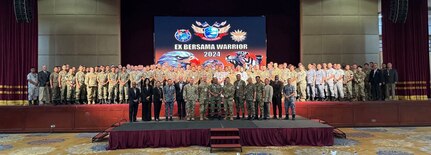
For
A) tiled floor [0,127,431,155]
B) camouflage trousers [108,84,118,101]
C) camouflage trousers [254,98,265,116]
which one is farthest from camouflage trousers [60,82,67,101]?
camouflage trousers [254,98,265,116]

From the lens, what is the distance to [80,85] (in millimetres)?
12188

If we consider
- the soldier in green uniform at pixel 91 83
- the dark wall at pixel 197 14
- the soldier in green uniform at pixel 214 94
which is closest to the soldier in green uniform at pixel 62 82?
the soldier in green uniform at pixel 91 83

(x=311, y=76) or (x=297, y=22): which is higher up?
(x=297, y=22)

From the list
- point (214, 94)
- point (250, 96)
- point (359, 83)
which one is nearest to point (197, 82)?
point (214, 94)

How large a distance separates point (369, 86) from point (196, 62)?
252 inches

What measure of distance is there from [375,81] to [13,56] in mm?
12442

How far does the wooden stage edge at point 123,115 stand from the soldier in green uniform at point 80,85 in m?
0.51

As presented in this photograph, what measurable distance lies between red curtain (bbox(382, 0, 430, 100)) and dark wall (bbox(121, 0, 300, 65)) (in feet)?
12.2

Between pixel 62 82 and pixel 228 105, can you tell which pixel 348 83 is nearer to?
pixel 228 105

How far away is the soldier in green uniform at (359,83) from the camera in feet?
41.4

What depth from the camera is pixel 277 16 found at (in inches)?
597

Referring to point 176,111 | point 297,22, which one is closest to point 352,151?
point 176,111

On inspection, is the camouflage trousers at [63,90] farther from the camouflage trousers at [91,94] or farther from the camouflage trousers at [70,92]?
the camouflage trousers at [91,94]

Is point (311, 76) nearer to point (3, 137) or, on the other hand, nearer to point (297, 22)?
point (297, 22)
